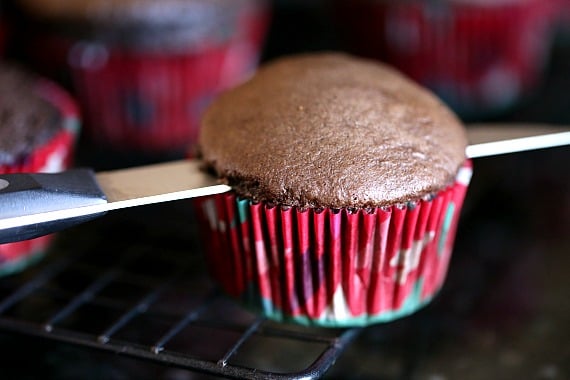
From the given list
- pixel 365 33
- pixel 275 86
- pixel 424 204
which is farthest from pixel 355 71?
pixel 365 33

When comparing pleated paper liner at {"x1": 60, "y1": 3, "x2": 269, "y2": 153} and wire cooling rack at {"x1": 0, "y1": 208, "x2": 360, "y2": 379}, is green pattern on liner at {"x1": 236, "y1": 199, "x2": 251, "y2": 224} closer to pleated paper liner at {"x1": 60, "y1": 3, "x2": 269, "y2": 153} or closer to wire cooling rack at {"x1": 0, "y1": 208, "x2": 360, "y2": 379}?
wire cooling rack at {"x1": 0, "y1": 208, "x2": 360, "y2": 379}

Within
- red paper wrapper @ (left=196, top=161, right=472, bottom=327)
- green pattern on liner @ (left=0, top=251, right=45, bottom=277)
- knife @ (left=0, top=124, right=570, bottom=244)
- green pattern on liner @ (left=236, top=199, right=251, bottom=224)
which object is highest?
knife @ (left=0, top=124, right=570, bottom=244)

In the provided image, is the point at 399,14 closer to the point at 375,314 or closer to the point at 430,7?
the point at 430,7

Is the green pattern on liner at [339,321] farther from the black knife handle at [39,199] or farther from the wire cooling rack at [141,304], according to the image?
the black knife handle at [39,199]

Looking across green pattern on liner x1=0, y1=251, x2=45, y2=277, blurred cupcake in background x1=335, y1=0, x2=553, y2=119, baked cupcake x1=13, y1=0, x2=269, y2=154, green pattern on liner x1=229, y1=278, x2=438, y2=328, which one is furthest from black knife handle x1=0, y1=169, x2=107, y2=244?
blurred cupcake in background x1=335, y1=0, x2=553, y2=119

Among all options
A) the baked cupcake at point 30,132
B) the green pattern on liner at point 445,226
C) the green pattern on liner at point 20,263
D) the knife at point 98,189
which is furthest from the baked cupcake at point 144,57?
the green pattern on liner at point 445,226

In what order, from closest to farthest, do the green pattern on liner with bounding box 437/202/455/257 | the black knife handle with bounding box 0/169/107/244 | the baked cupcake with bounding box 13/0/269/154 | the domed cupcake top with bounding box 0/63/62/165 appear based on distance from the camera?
the black knife handle with bounding box 0/169/107/244, the green pattern on liner with bounding box 437/202/455/257, the domed cupcake top with bounding box 0/63/62/165, the baked cupcake with bounding box 13/0/269/154
